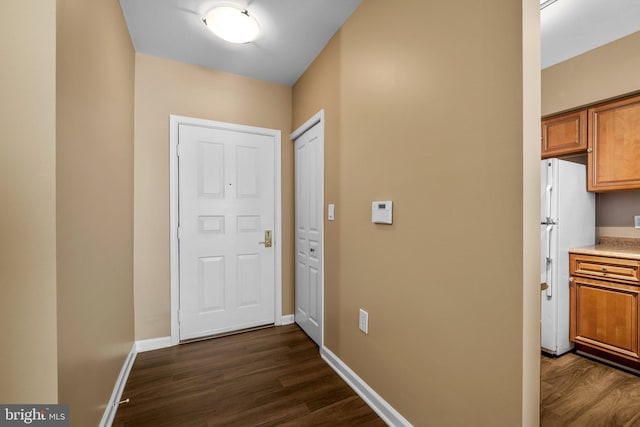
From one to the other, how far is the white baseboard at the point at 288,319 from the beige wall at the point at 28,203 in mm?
2158

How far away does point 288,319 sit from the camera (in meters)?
2.97

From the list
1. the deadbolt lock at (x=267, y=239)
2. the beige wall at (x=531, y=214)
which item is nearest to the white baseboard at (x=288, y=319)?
the deadbolt lock at (x=267, y=239)

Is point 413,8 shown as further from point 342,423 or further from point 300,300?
point 300,300

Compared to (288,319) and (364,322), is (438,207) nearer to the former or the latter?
(364,322)

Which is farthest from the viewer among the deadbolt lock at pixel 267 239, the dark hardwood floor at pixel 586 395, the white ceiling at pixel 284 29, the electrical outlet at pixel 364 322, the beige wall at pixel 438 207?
the deadbolt lock at pixel 267 239

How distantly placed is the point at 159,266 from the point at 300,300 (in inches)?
55.4

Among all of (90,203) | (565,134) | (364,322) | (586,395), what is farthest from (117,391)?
(565,134)

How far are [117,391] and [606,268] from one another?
3.80 m

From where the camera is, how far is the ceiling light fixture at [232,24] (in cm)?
189

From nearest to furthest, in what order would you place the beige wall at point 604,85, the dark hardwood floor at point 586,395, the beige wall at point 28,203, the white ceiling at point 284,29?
the beige wall at point 28,203, the dark hardwood floor at point 586,395, the white ceiling at point 284,29, the beige wall at point 604,85

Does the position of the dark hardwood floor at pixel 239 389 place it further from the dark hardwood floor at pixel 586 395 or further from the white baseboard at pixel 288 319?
the dark hardwood floor at pixel 586 395

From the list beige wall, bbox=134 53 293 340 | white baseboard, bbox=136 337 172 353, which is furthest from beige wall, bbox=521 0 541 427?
white baseboard, bbox=136 337 172 353

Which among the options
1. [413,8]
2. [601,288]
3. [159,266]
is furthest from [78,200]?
[601,288]

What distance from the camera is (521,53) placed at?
0.95 metres
